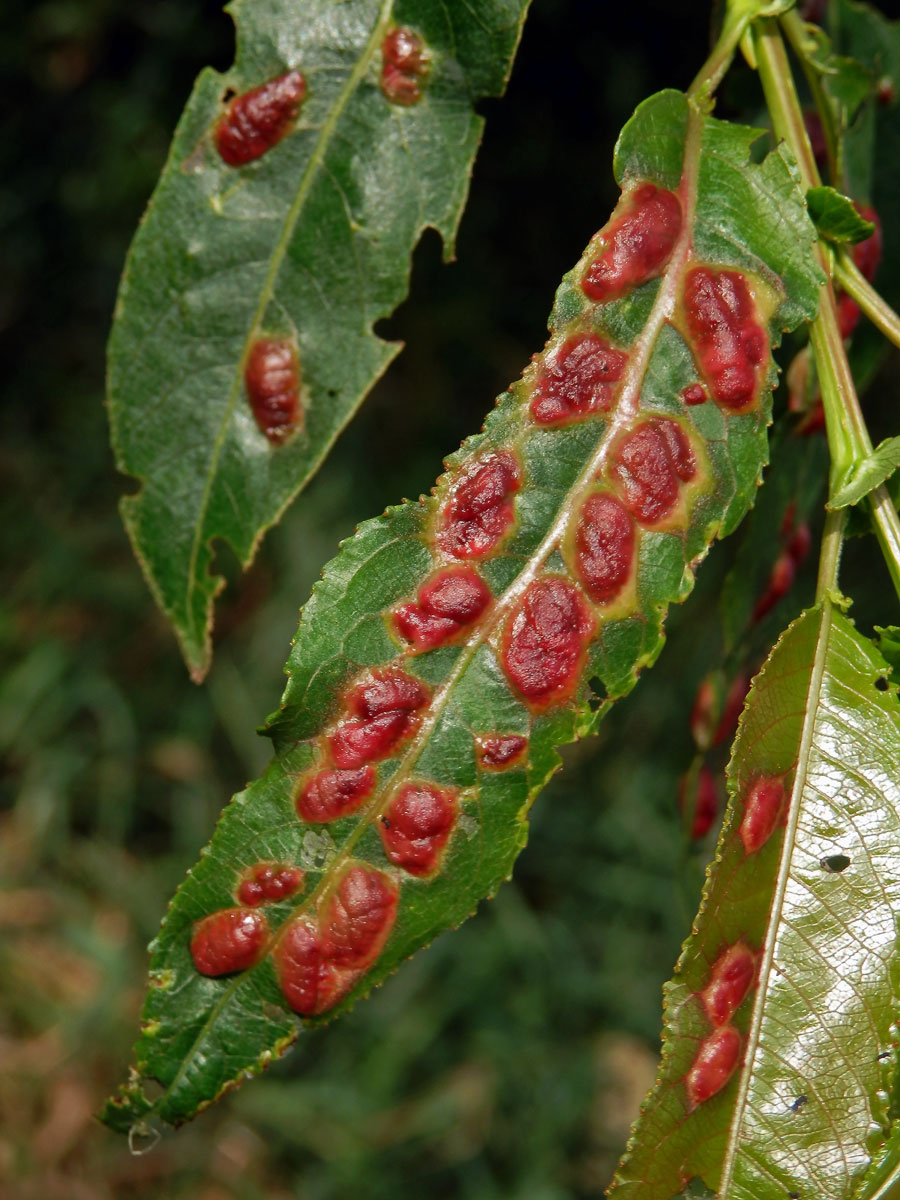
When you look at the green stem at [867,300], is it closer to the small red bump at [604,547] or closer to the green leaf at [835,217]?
the green leaf at [835,217]

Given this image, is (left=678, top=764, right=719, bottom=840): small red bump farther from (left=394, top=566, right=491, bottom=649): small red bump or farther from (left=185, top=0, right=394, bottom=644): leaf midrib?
(left=185, top=0, right=394, bottom=644): leaf midrib

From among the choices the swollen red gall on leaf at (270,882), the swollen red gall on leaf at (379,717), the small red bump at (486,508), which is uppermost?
the small red bump at (486,508)

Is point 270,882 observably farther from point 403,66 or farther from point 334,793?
point 403,66

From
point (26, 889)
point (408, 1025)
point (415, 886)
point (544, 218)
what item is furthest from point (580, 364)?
point (544, 218)

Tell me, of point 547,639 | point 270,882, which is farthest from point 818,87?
point 270,882

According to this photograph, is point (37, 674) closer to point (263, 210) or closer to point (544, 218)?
point (544, 218)

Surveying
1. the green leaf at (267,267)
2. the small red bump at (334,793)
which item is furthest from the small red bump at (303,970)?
the green leaf at (267,267)
